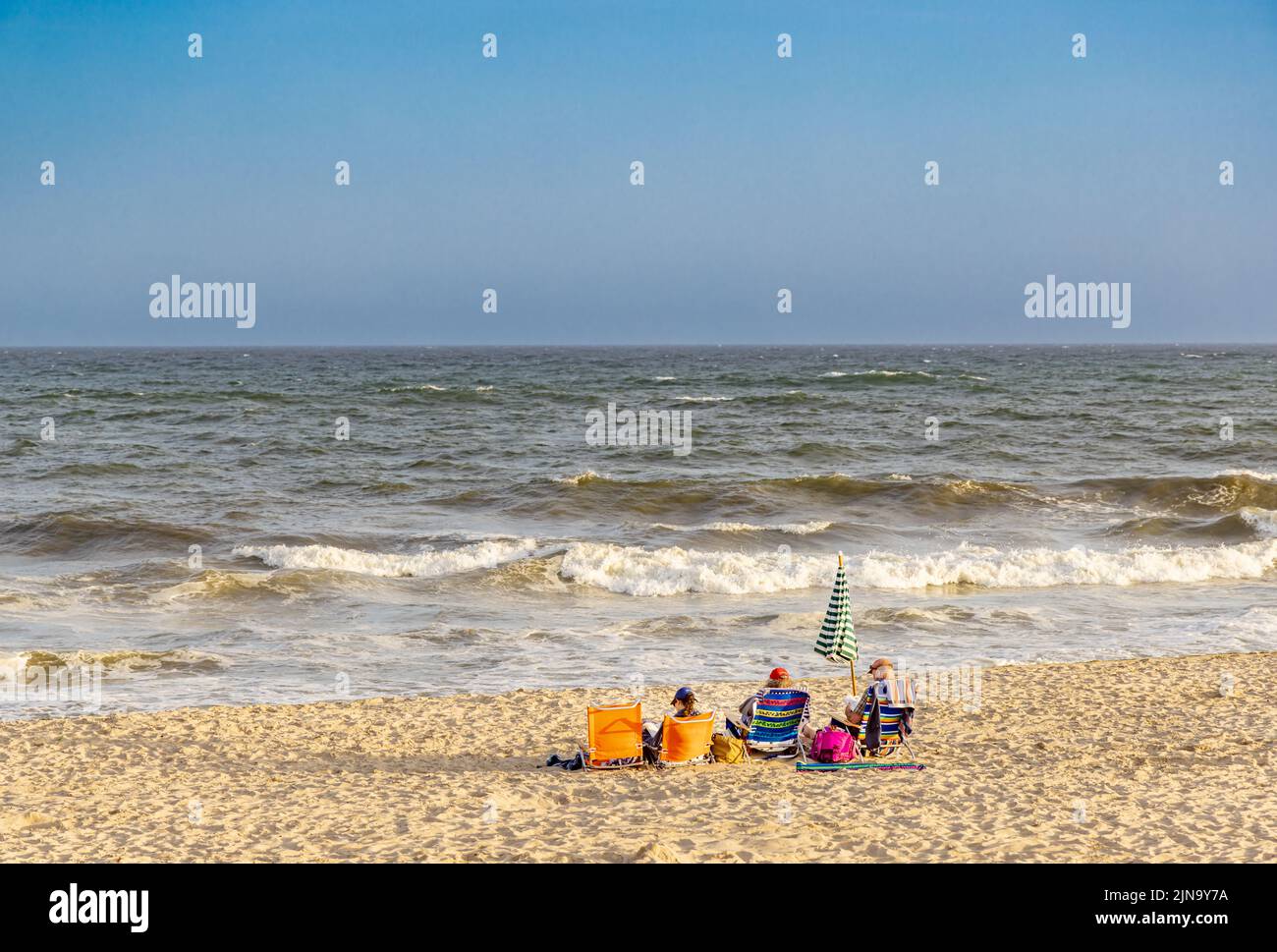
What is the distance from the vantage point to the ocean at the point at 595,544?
1448 cm

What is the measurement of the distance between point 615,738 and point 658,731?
0.43 metres

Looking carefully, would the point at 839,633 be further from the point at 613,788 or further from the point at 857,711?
the point at 613,788

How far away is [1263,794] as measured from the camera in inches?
342

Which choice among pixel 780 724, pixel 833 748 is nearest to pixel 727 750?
pixel 780 724

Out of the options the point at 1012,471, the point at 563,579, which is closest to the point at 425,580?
the point at 563,579

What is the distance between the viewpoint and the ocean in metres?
14.5

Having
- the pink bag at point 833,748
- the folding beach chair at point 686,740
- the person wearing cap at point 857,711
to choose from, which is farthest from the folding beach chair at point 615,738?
the person wearing cap at point 857,711

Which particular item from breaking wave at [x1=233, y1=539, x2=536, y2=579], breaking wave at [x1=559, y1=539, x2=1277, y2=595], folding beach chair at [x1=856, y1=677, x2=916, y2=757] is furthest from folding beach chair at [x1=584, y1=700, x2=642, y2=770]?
breaking wave at [x1=233, y1=539, x2=536, y2=579]

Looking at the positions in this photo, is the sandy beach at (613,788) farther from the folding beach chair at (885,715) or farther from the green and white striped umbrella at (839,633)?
the green and white striped umbrella at (839,633)

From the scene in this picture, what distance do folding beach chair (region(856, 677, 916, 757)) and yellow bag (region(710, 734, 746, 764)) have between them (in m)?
1.02

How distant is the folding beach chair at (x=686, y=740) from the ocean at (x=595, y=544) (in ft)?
10.1

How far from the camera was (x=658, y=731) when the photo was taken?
32.7 feet
